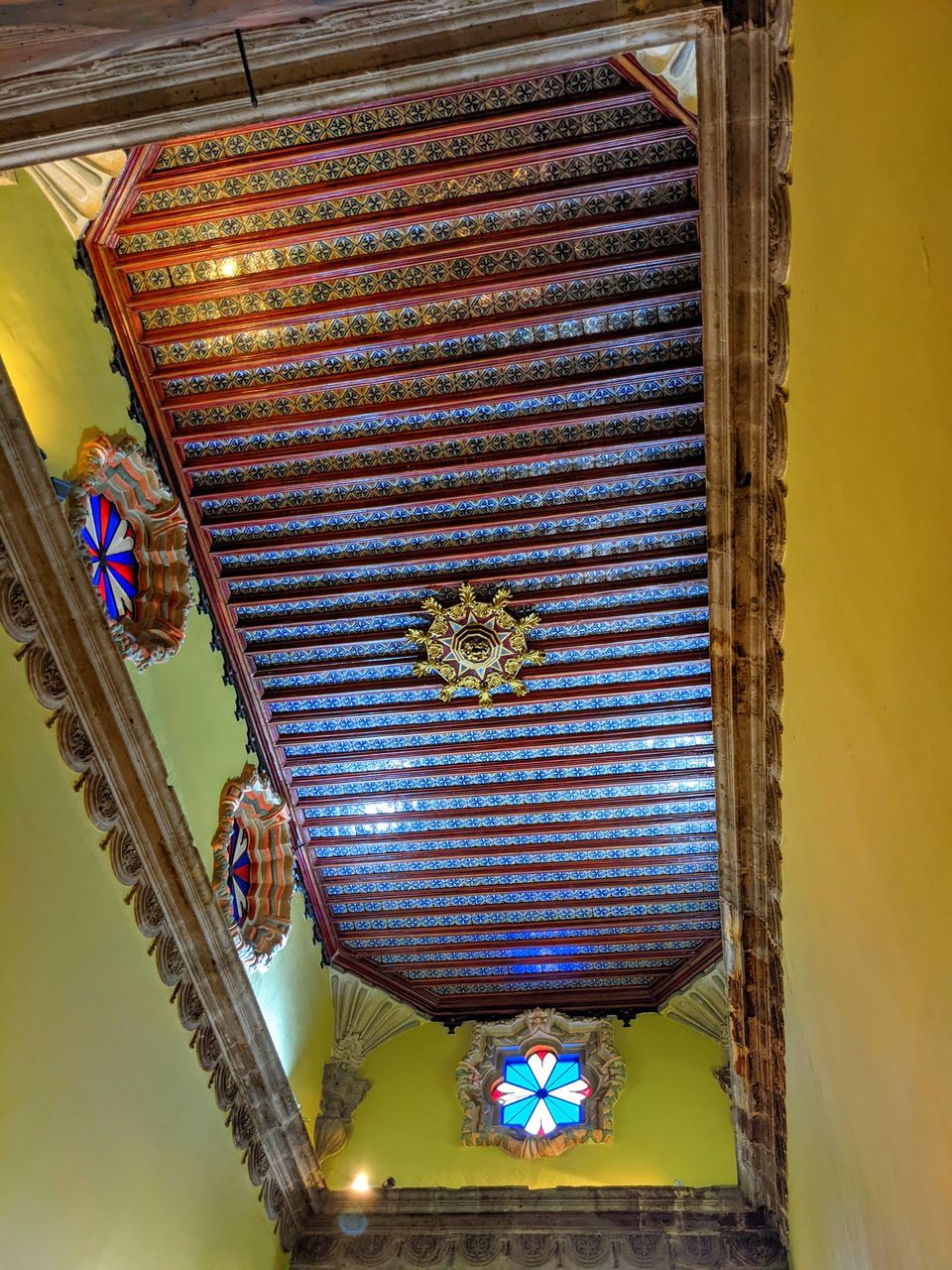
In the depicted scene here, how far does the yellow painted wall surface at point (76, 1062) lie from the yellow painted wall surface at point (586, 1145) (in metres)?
2.59

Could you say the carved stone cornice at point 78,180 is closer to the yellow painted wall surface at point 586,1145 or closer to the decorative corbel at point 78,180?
the decorative corbel at point 78,180

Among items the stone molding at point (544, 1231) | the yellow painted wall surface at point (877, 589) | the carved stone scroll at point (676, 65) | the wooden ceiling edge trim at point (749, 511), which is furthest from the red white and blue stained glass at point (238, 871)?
the carved stone scroll at point (676, 65)

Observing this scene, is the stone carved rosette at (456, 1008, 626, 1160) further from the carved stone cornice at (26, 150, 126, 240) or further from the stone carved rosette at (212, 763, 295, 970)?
the carved stone cornice at (26, 150, 126, 240)

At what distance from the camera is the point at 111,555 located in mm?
8062

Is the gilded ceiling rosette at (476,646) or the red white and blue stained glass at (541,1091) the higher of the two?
the gilded ceiling rosette at (476,646)

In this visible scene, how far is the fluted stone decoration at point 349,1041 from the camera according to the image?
10195mm

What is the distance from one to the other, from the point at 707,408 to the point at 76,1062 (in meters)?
5.65

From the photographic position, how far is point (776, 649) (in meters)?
6.40

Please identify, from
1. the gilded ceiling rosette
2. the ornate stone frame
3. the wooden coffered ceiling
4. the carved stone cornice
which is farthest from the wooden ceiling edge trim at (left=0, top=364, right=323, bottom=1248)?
the gilded ceiling rosette

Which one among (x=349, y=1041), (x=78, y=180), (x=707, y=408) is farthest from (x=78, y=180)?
(x=349, y=1041)

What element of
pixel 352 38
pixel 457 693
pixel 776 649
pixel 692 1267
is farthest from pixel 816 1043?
pixel 352 38

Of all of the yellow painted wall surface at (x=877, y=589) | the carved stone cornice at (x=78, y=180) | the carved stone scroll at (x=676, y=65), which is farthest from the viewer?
the carved stone cornice at (x=78, y=180)

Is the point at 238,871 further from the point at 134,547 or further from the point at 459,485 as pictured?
the point at 459,485

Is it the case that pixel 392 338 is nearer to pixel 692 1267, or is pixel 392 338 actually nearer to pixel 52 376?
pixel 52 376
